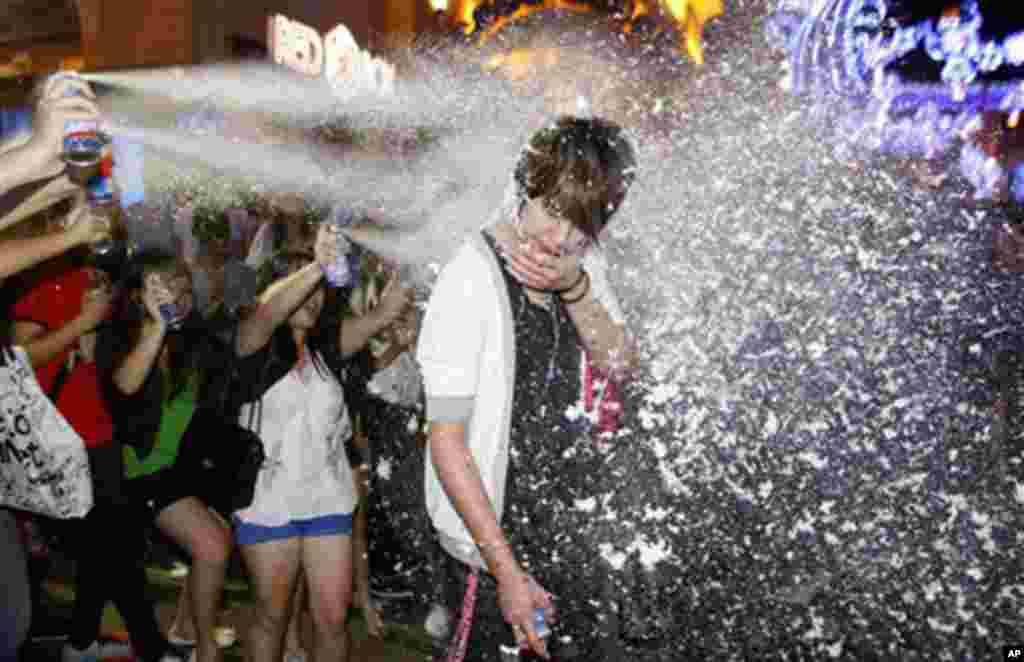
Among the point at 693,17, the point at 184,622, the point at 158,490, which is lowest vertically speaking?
the point at 184,622

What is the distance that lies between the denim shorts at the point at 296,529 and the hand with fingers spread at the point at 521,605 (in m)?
1.70

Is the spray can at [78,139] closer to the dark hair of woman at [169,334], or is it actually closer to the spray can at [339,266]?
the spray can at [339,266]

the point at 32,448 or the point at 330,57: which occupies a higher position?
the point at 330,57

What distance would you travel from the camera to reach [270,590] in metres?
3.81

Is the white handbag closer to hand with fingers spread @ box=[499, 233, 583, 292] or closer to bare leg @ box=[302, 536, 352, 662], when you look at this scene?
bare leg @ box=[302, 536, 352, 662]

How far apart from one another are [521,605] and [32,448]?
2075 mm

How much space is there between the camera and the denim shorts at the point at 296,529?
3832mm

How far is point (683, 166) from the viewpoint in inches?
173

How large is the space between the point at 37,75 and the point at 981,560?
10.3 m

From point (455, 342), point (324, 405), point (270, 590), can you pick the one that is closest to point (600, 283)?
point (455, 342)

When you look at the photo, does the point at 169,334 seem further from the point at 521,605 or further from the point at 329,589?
the point at 521,605

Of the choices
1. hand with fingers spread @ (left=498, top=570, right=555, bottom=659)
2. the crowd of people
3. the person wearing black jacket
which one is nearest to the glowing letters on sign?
the crowd of people

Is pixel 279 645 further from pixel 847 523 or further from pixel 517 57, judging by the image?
pixel 517 57

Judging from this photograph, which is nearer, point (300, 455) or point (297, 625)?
point (300, 455)
